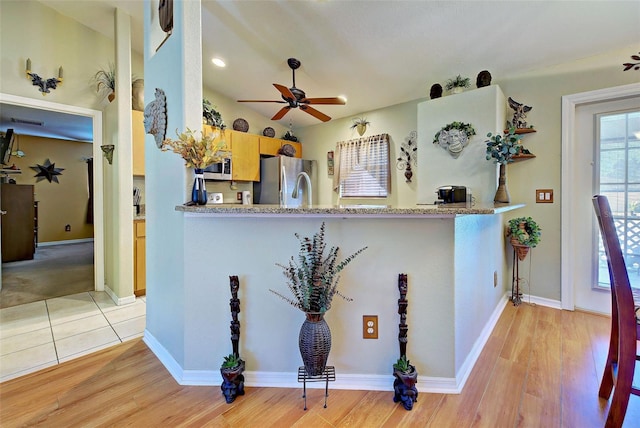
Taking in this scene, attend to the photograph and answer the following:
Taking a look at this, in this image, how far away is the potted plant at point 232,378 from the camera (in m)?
1.52

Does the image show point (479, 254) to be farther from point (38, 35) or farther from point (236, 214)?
point (38, 35)

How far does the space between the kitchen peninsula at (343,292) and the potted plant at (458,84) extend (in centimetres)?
186

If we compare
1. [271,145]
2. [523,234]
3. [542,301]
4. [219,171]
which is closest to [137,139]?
[219,171]

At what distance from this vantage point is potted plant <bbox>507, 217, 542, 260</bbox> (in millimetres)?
2787

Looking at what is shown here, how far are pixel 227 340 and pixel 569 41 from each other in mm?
3609

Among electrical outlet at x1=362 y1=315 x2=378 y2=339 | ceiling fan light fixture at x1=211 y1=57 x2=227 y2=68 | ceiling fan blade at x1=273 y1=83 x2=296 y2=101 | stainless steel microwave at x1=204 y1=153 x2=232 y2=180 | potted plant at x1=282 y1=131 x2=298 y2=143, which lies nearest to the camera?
electrical outlet at x1=362 y1=315 x2=378 y2=339

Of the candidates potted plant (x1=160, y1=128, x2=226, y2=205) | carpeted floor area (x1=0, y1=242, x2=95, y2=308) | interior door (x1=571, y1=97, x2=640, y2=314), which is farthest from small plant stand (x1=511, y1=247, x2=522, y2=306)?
carpeted floor area (x1=0, y1=242, x2=95, y2=308)

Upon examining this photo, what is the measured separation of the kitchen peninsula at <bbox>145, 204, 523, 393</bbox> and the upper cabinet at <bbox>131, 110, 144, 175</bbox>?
2.21 m

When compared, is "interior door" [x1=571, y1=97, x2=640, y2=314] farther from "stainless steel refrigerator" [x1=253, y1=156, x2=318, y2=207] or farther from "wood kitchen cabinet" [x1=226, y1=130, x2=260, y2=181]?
"wood kitchen cabinet" [x1=226, y1=130, x2=260, y2=181]

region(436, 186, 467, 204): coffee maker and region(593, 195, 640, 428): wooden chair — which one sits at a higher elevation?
region(436, 186, 467, 204): coffee maker

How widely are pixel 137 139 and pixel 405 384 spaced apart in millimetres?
3622

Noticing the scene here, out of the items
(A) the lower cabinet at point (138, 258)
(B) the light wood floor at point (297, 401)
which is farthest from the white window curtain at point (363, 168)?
(A) the lower cabinet at point (138, 258)

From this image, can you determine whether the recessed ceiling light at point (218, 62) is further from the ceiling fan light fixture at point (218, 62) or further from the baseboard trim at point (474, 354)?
the baseboard trim at point (474, 354)

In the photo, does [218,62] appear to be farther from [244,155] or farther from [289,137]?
[289,137]
